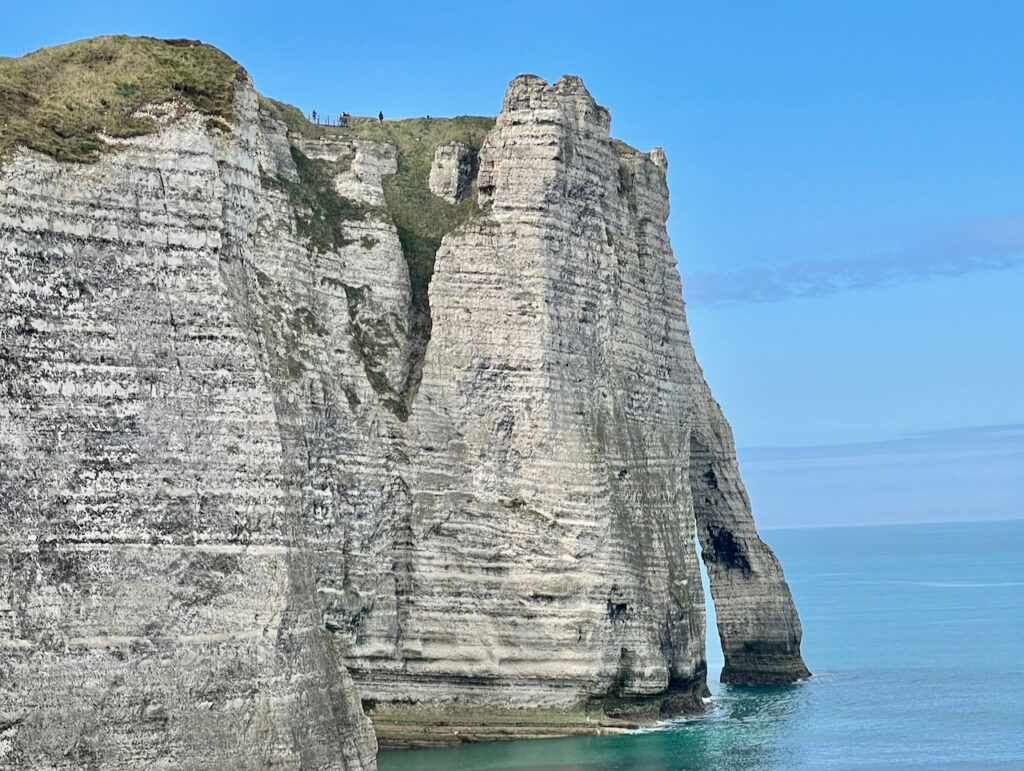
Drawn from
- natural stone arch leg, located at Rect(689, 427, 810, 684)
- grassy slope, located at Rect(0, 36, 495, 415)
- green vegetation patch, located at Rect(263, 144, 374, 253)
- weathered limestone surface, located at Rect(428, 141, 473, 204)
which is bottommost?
natural stone arch leg, located at Rect(689, 427, 810, 684)

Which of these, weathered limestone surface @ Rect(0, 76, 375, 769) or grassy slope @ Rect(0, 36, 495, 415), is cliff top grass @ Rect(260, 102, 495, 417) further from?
weathered limestone surface @ Rect(0, 76, 375, 769)

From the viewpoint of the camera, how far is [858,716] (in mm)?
55812

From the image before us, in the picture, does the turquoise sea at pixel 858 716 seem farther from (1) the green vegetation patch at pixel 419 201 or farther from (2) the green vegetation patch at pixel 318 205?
(2) the green vegetation patch at pixel 318 205

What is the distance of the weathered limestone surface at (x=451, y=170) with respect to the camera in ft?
179

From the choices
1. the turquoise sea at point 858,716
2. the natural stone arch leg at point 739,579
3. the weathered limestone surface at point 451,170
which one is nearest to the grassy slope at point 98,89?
the weathered limestone surface at point 451,170

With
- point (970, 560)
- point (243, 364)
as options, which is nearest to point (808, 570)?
point (970, 560)

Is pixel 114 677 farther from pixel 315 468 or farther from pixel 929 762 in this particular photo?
pixel 929 762

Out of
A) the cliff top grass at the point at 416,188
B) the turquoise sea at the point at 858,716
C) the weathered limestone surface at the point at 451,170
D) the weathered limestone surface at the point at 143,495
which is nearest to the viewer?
the weathered limestone surface at the point at 143,495

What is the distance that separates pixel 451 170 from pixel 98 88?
61.8ft

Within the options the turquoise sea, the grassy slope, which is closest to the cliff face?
the grassy slope

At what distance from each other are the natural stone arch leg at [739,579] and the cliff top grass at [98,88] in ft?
93.3

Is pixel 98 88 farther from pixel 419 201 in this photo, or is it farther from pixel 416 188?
pixel 416 188

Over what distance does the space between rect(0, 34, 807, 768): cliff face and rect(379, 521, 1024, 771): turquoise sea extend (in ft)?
6.00

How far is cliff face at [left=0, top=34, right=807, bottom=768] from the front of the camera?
3334 cm
